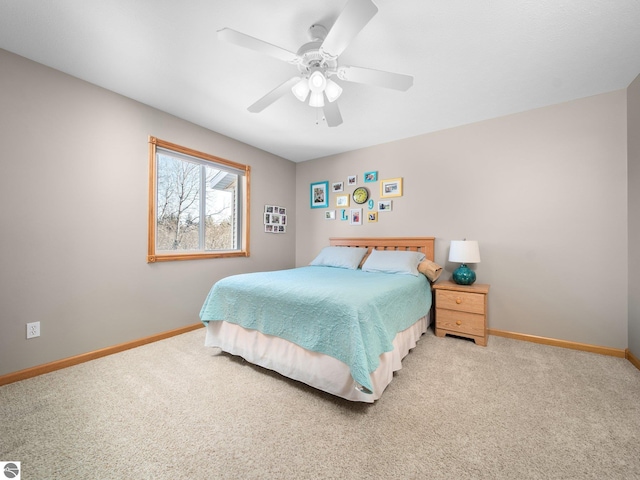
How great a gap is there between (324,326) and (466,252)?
191cm

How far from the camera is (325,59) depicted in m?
1.63

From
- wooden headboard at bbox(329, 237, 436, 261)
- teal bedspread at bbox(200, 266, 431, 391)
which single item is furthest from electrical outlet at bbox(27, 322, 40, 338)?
wooden headboard at bbox(329, 237, 436, 261)

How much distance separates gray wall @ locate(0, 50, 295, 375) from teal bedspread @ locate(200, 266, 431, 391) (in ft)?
2.84

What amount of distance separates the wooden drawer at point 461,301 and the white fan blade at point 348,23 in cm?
248

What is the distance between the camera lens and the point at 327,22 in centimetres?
166

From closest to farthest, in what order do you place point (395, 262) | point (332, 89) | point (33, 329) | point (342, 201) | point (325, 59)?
point (325, 59), point (332, 89), point (33, 329), point (395, 262), point (342, 201)

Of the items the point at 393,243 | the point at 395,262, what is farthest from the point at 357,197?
the point at 395,262

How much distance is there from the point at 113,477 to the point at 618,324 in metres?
3.87

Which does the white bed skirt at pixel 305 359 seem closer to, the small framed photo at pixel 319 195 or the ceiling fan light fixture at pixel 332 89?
the ceiling fan light fixture at pixel 332 89

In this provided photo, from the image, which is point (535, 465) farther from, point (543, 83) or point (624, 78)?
point (624, 78)

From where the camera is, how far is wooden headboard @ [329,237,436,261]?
10.9 ft

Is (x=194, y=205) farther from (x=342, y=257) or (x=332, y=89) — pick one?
(x=332, y=89)

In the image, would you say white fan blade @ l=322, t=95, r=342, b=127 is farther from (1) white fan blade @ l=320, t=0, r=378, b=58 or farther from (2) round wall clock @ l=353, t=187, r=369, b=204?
(2) round wall clock @ l=353, t=187, r=369, b=204

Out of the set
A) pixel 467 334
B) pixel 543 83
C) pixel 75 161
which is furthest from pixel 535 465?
pixel 75 161
